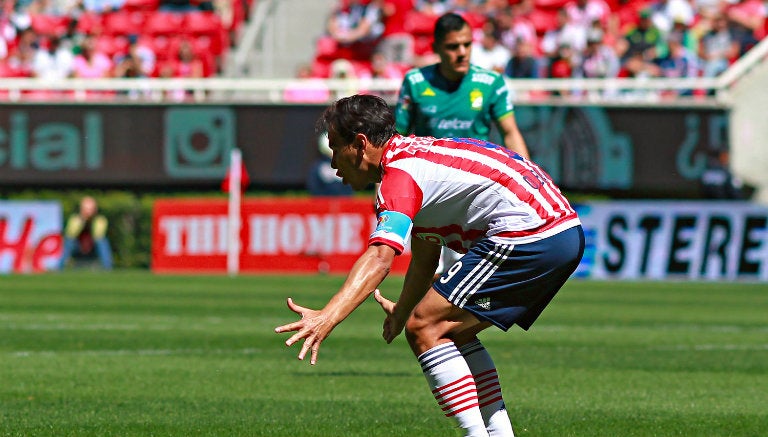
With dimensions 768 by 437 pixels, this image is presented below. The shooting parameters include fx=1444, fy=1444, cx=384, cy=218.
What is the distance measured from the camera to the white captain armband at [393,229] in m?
5.64

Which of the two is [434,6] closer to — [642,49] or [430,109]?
[642,49]

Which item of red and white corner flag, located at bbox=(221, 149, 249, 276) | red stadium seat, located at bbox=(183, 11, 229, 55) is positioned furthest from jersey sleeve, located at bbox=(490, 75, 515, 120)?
red stadium seat, located at bbox=(183, 11, 229, 55)

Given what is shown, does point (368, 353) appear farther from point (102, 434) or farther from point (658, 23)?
point (658, 23)

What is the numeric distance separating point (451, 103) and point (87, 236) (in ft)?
53.1

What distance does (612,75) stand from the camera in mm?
26312

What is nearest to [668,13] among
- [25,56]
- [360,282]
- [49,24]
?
[25,56]

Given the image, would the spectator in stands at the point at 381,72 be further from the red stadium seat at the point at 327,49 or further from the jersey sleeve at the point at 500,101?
the jersey sleeve at the point at 500,101

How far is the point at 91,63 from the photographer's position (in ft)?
96.7

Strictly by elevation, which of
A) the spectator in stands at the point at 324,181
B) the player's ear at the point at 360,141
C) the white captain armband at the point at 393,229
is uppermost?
the player's ear at the point at 360,141

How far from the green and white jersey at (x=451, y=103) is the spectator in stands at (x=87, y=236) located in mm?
15693

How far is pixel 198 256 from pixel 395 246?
64.5 feet

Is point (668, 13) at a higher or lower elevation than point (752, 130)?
higher

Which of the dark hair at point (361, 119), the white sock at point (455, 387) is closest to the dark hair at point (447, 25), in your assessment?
the dark hair at point (361, 119)

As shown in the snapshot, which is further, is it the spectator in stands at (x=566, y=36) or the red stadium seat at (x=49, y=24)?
the red stadium seat at (x=49, y=24)
